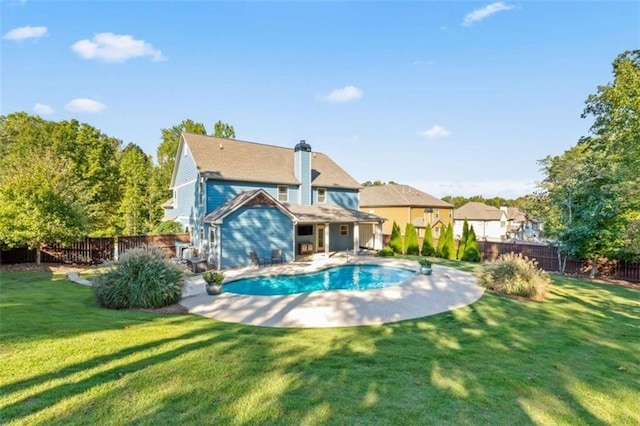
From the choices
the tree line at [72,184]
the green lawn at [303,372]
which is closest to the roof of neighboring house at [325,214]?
the tree line at [72,184]

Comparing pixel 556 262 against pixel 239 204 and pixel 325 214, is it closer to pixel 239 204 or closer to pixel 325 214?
pixel 325 214

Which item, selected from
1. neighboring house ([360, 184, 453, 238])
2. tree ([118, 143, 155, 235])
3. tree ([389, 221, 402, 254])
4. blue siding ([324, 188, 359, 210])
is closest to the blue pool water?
tree ([389, 221, 402, 254])

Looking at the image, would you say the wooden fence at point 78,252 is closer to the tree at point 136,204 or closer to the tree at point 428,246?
the tree at point 136,204

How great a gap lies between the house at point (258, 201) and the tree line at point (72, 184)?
5.11 metres

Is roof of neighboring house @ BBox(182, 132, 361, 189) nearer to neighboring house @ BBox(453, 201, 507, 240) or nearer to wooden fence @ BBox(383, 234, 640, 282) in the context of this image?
wooden fence @ BBox(383, 234, 640, 282)

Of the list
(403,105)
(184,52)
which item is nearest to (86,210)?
(184,52)

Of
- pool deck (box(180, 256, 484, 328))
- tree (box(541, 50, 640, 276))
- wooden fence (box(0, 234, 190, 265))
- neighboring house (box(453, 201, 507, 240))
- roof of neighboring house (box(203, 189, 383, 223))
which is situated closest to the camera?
pool deck (box(180, 256, 484, 328))

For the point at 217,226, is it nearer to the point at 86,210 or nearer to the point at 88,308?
the point at 86,210

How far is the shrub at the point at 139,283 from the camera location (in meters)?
8.81

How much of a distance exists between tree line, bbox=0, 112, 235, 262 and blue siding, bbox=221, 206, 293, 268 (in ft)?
A: 23.7

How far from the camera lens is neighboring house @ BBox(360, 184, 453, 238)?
33250mm

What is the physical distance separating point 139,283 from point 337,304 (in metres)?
6.02

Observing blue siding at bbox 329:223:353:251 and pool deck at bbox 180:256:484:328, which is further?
blue siding at bbox 329:223:353:251

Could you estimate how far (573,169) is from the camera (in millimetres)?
16672
